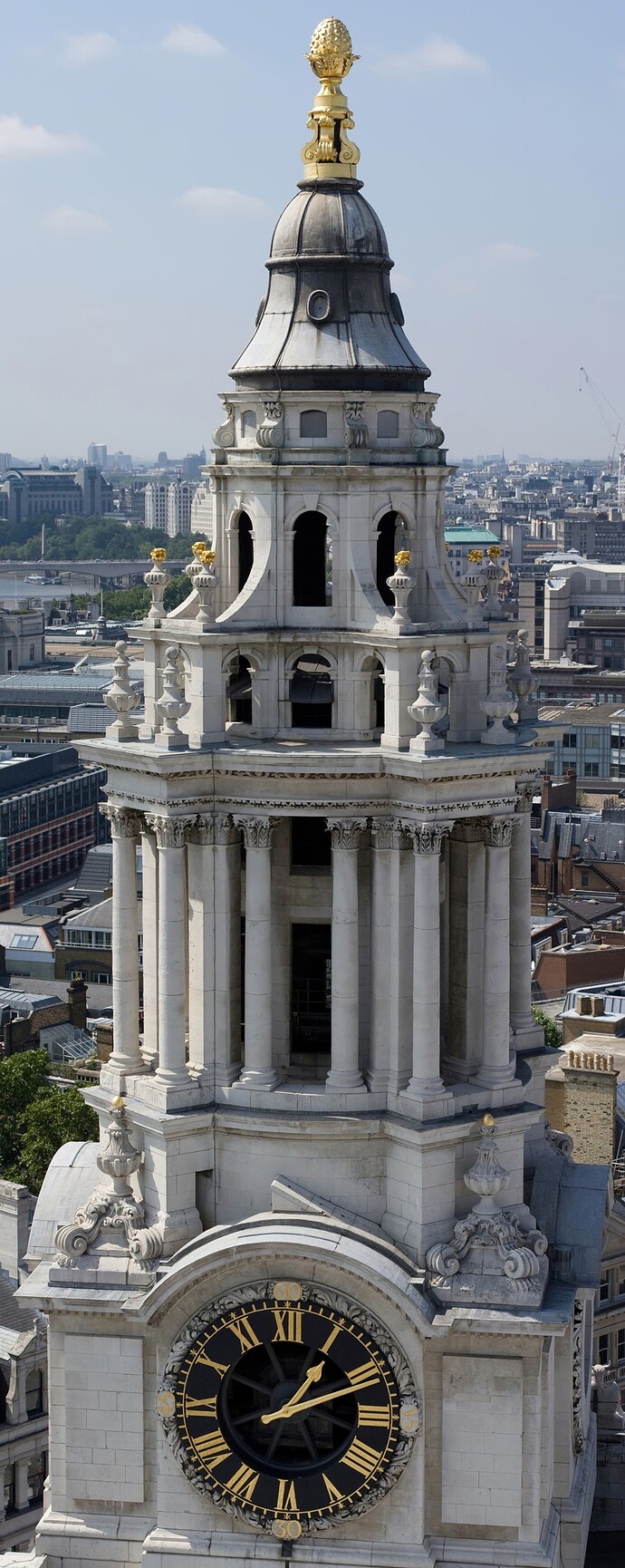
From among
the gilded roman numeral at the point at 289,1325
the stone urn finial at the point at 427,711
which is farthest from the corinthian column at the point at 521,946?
the gilded roman numeral at the point at 289,1325

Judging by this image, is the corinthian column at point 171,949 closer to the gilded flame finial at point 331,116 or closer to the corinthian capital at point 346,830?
the corinthian capital at point 346,830

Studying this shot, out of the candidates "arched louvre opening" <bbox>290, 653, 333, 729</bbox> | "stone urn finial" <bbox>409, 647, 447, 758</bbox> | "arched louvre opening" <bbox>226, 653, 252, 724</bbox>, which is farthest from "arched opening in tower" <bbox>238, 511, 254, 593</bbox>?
"stone urn finial" <bbox>409, 647, 447, 758</bbox>

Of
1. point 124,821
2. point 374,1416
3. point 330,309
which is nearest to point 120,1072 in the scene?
point 124,821

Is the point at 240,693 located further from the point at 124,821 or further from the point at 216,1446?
the point at 216,1446

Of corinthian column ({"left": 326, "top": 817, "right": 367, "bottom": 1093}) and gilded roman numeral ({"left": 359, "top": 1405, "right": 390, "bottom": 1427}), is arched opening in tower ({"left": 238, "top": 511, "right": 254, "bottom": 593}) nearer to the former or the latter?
corinthian column ({"left": 326, "top": 817, "right": 367, "bottom": 1093})

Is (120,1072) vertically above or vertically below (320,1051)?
below
